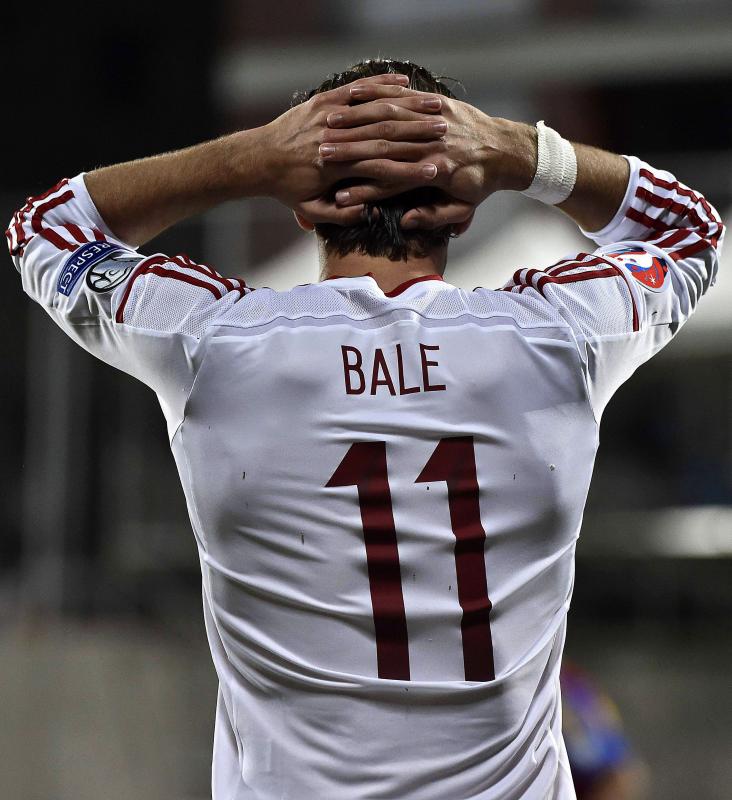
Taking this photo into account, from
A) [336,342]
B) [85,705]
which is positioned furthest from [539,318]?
[85,705]

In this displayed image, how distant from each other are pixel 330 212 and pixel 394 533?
1.28 ft

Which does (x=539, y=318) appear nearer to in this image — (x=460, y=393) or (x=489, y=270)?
(x=460, y=393)

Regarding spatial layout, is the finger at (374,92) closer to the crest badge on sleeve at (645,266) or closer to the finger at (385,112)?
the finger at (385,112)

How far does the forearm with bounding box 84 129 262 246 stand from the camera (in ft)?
4.50

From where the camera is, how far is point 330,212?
1.33m

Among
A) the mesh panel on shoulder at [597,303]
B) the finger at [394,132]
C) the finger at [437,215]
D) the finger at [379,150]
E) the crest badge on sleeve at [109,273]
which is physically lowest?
the mesh panel on shoulder at [597,303]

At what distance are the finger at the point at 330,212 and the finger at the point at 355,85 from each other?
0.12 meters

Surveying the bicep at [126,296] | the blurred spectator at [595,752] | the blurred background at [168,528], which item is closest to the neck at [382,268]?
the bicep at [126,296]

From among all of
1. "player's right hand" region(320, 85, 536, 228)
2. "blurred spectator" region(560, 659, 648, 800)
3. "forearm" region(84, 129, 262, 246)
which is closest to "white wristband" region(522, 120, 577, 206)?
"player's right hand" region(320, 85, 536, 228)

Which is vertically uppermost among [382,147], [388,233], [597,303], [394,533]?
[382,147]

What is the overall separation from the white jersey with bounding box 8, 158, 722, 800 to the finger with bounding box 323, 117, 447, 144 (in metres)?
0.17

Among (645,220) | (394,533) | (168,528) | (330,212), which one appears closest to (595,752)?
(645,220)

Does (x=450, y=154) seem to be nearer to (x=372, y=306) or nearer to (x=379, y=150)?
(x=379, y=150)

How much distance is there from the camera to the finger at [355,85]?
1.36m
